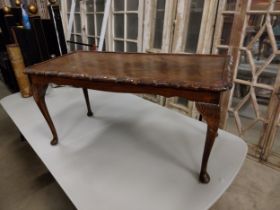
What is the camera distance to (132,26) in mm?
2334

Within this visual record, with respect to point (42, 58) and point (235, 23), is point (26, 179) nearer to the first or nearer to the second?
point (42, 58)

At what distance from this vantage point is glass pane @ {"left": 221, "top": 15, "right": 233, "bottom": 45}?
5.16ft

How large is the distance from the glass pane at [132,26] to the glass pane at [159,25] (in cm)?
29

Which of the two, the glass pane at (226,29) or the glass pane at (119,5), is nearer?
the glass pane at (226,29)

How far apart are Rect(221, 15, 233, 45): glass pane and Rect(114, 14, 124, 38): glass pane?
1276mm

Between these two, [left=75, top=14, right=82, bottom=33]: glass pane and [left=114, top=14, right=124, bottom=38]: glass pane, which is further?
[left=75, top=14, right=82, bottom=33]: glass pane

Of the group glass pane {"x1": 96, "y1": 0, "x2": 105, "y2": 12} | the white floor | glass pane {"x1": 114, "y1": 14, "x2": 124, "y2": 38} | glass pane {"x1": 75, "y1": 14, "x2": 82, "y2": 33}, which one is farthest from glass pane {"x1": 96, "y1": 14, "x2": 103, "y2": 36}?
the white floor

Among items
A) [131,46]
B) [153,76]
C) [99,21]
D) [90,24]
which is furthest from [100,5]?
[153,76]

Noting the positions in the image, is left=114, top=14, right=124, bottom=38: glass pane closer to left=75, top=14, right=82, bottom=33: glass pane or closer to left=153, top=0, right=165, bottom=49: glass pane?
left=153, top=0, right=165, bottom=49: glass pane

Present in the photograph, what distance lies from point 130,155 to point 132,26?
1.66m

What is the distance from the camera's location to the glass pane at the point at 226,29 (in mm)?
1574

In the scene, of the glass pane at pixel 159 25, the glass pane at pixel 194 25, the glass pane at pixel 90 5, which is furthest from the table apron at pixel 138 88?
the glass pane at pixel 90 5

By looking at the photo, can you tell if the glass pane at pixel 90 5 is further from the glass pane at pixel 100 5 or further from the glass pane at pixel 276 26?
the glass pane at pixel 276 26

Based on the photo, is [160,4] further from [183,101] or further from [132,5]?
[183,101]
